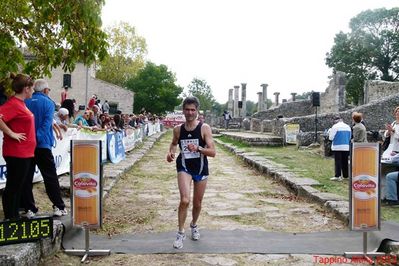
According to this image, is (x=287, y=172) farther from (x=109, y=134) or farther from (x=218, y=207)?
(x=109, y=134)

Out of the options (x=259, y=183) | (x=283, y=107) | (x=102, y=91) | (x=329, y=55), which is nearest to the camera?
(x=259, y=183)

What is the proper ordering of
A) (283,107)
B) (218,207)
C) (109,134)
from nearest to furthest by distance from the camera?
(218,207) → (109,134) → (283,107)

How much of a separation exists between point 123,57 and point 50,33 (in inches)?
2064

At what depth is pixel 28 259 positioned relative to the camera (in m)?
3.88

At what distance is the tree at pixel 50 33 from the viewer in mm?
5246

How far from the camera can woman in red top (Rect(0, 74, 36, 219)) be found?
14.8ft

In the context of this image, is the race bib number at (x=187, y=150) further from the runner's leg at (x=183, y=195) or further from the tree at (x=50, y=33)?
the tree at (x=50, y=33)

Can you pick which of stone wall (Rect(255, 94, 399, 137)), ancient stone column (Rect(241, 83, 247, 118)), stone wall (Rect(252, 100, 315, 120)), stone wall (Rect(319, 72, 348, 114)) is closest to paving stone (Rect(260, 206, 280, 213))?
stone wall (Rect(255, 94, 399, 137))

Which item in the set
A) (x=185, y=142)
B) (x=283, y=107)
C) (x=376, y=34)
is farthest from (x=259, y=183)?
(x=376, y=34)

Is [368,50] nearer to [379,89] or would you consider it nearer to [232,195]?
[379,89]

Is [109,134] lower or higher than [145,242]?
higher

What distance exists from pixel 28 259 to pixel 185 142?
1.93 meters

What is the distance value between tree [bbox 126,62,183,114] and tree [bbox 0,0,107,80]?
4954cm

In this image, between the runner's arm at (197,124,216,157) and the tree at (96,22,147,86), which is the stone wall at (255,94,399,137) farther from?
the tree at (96,22,147,86)
